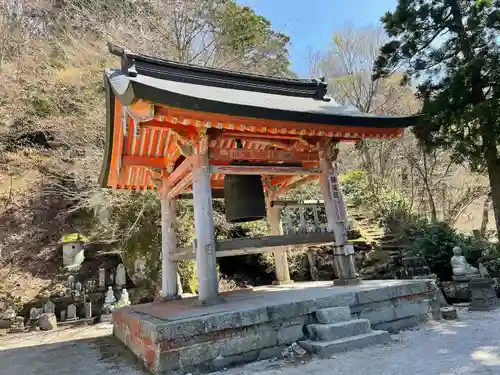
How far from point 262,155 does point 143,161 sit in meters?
2.51

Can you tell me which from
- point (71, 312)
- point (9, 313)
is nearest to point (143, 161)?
point (71, 312)

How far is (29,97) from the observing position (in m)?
14.7

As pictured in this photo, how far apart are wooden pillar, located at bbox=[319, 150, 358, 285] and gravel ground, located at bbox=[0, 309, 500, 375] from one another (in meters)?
1.28

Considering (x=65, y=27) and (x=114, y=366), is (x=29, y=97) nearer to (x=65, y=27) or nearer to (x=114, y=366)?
(x=65, y=27)

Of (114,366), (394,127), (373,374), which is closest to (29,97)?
(114,366)

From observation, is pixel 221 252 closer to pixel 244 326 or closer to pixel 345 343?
pixel 244 326

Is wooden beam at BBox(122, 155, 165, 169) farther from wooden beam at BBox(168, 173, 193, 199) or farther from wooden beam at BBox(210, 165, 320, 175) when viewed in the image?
wooden beam at BBox(210, 165, 320, 175)

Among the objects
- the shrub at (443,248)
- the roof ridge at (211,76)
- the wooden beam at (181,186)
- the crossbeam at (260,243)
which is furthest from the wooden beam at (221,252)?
the shrub at (443,248)

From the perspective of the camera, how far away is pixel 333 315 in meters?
4.05

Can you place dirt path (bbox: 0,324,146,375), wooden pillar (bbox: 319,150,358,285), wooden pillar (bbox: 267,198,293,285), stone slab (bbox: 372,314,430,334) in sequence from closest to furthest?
dirt path (bbox: 0,324,146,375), stone slab (bbox: 372,314,430,334), wooden pillar (bbox: 319,150,358,285), wooden pillar (bbox: 267,198,293,285)

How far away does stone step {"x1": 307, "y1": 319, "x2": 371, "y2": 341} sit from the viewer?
3.82 metres

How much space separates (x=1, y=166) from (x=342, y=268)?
1768cm

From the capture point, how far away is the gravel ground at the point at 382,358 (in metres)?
3.02

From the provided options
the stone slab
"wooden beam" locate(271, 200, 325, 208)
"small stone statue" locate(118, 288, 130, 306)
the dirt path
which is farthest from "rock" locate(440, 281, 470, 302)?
"small stone statue" locate(118, 288, 130, 306)
